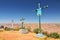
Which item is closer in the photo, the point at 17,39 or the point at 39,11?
the point at 39,11

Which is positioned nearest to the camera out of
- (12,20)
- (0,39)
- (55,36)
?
(0,39)

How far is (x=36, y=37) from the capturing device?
934 cm

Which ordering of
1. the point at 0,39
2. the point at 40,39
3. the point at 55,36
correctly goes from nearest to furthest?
1. the point at 40,39
2. the point at 0,39
3. the point at 55,36

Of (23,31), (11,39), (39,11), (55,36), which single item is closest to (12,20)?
(23,31)

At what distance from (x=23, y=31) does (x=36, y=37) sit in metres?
6.58

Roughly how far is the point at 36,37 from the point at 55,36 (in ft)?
21.2

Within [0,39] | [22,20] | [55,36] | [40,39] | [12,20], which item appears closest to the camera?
[40,39]

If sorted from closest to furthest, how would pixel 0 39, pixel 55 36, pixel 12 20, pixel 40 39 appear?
pixel 40 39
pixel 0 39
pixel 55 36
pixel 12 20

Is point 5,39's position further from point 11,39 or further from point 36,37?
point 36,37

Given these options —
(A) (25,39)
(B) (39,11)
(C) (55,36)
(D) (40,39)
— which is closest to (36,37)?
(D) (40,39)

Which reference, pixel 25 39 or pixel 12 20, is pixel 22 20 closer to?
pixel 12 20

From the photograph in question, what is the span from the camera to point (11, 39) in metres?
12.2

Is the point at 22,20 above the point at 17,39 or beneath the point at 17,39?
above

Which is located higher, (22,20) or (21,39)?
(22,20)
